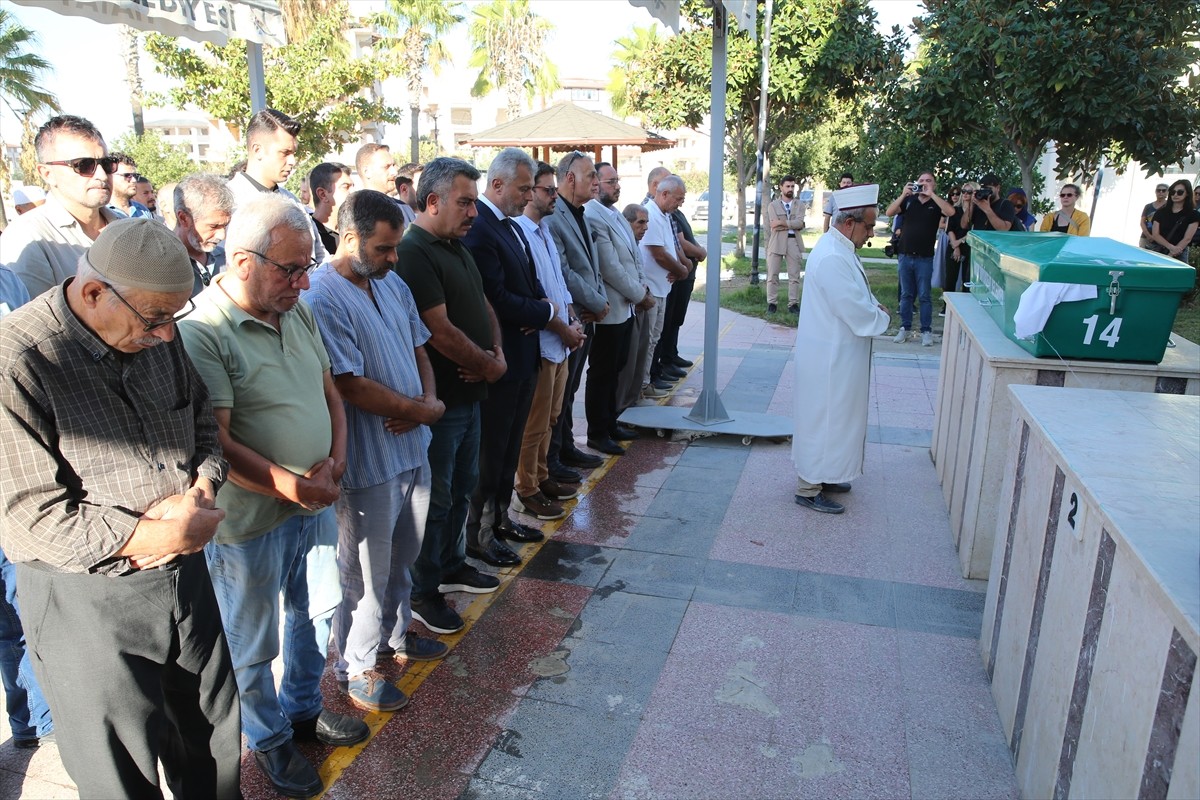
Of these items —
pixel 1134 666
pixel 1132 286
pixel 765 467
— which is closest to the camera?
pixel 1134 666

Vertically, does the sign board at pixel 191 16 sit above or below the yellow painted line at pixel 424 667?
above

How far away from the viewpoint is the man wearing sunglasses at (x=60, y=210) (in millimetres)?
3305

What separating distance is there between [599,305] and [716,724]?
327 cm

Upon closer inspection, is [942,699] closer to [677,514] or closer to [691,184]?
[677,514]

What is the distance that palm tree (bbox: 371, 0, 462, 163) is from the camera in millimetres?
33562

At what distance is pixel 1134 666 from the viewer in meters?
2.10

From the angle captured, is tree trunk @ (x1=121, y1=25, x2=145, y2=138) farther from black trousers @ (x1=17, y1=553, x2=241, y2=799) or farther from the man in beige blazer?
black trousers @ (x1=17, y1=553, x2=241, y2=799)

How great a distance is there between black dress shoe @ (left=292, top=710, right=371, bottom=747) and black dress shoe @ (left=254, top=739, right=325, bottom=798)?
0.22m

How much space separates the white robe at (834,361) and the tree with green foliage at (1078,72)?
6.00 m

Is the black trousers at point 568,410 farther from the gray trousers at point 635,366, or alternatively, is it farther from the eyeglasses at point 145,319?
the eyeglasses at point 145,319

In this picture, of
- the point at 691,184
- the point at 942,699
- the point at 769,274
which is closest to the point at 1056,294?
the point at 942,699

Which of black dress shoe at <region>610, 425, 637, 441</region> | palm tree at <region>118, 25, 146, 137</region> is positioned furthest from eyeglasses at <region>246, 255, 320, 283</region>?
palm tree at <region>118, 25, 146, 137</region>

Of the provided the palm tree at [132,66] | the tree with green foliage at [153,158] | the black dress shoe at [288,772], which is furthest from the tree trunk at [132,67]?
the black dress shoe at [288,772]

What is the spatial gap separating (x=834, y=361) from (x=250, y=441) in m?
3.77
